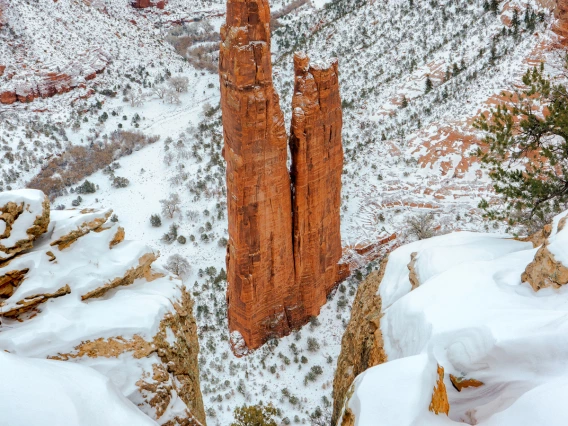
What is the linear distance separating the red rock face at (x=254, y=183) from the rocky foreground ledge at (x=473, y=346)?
22.5 feet

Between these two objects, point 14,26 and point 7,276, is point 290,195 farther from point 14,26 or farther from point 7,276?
point 14,26

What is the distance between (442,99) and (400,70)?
632 cm

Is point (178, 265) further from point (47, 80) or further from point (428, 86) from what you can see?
point (47, 80)

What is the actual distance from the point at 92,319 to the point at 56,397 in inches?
78.0

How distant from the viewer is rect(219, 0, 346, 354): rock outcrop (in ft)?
39.3

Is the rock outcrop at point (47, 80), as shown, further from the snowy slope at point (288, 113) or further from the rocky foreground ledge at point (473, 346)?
the rocky foreground ledge at point (473, 346)

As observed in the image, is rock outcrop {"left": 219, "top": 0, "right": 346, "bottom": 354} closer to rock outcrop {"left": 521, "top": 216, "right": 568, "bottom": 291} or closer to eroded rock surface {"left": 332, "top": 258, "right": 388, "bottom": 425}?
eroded rock surface {"left": 332, "top": 258, "right": 388, "bottom": 425}

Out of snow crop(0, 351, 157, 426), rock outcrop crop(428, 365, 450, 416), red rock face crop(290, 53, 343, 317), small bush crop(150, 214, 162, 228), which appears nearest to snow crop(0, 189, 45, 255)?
snow crop(0, 351, 157, 426)

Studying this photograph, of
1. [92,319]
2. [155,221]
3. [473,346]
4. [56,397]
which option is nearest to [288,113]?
[155,221]

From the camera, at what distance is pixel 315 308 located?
16.9 m

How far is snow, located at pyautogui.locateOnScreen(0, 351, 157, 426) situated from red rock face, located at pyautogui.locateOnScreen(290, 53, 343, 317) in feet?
33.6

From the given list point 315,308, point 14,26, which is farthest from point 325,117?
point 14,26

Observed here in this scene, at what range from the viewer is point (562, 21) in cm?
2392

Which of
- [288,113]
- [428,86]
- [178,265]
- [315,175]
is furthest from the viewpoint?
[288,113]
